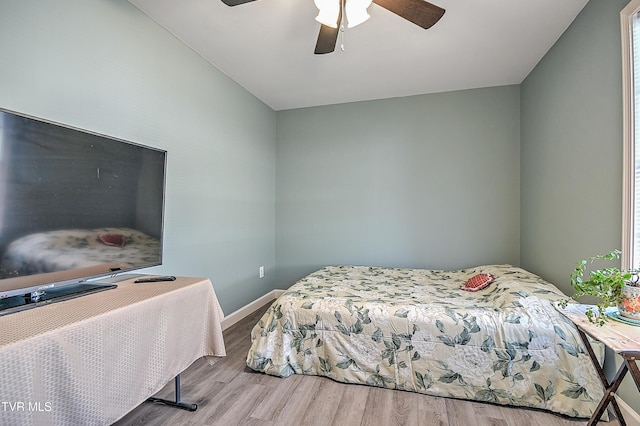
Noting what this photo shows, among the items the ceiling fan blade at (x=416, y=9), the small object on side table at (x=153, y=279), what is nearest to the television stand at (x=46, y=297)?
the small object on side table at (x=153, y=279)

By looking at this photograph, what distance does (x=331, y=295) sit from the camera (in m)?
2.25

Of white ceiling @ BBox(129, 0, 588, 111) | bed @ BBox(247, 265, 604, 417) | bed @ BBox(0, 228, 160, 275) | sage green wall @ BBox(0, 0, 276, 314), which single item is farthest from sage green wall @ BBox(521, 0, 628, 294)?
sage green wall @ BBox(0, 0, 276, 314)

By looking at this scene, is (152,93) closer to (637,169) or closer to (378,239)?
(378,239)

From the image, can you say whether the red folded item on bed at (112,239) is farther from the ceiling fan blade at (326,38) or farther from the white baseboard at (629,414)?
the white baseboard at (629,414)

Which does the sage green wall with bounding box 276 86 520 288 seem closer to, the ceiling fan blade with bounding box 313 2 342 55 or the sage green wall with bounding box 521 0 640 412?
the sage green wall with bounding box 521 0 640 412

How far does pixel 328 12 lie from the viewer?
1580 millimetres

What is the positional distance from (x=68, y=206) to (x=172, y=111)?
1.25 meters

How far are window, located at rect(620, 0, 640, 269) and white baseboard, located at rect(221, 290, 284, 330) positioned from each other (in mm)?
2954

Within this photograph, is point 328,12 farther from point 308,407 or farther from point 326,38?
point 308,407

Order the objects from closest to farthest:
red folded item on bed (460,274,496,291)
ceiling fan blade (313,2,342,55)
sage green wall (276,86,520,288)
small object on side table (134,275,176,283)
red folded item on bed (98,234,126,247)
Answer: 1. red folded item on bed (98,234,126,247)
2. small object on side table (134,275,176,283)
3. ceiling fan blade (313,2,342,55)
4. red folded item on bed (460,274,496,291)
5. sage green wall (276,86,520,288)

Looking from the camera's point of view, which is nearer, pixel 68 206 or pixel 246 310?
pixel 68 206

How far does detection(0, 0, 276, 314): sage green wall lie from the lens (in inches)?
57.4

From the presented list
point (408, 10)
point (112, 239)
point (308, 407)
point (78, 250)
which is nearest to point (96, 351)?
point (78, 250)

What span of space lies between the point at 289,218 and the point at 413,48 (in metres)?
2.38
